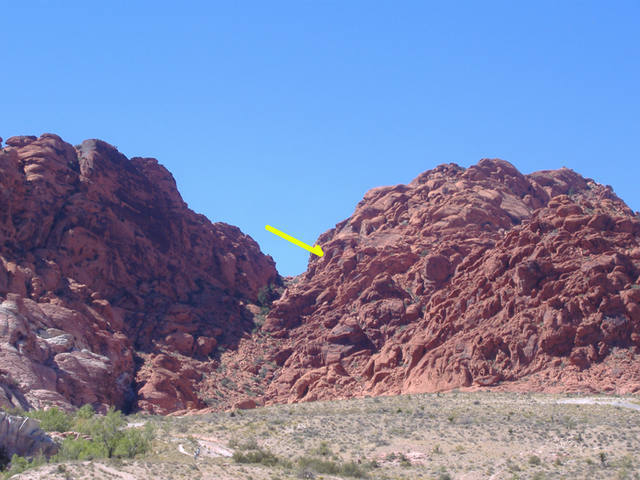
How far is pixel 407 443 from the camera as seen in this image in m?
35.2

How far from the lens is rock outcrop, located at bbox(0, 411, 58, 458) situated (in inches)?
1064

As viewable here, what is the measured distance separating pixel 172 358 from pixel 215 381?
404cm

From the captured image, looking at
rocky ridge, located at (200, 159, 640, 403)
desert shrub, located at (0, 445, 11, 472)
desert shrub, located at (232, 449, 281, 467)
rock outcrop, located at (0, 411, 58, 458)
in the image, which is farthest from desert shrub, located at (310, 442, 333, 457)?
rocky ridge, located at (200, 159, 640, 403)

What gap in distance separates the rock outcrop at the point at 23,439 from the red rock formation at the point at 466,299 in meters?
31.0

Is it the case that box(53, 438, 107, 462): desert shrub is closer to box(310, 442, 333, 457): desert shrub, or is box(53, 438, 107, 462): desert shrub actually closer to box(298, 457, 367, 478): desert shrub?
box(298, 457, 367, 478): desert shrub

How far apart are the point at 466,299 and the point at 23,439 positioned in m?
40.4

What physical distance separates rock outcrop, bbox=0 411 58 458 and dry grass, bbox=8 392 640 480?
3647 millimetres

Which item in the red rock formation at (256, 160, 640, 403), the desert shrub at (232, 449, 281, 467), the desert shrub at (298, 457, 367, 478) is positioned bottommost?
the desert shrub at (298, 457, 367, 478)

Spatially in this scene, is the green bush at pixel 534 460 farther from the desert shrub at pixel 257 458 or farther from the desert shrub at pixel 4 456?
the desert shrub at pixel 4 456

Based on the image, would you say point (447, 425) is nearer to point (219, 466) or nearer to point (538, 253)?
point (219, 466)

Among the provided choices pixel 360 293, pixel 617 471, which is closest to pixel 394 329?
pixel 360 293

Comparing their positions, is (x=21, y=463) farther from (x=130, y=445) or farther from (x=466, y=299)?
(x=466, y=299)

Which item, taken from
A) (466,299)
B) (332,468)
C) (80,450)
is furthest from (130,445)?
(466,299)

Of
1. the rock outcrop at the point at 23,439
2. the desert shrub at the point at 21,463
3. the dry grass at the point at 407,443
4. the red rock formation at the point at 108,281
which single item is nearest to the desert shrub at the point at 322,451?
the dry grass at the point at 407,443
